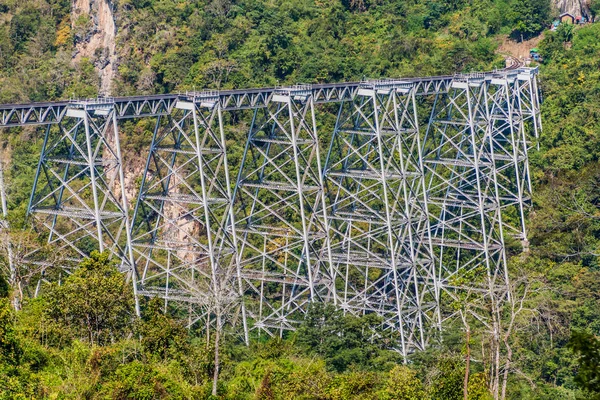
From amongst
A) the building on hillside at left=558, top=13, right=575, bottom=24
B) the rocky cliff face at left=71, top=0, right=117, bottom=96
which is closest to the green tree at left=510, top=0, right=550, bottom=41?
the building on hillside at left=558, top=13, right=575, bottom=24

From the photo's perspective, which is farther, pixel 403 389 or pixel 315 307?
pixel 315 307

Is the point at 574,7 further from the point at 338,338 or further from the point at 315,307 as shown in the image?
the point at 338,338

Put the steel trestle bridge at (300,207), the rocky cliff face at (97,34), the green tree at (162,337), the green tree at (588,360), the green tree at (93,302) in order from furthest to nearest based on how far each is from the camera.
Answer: the rocky cliff face at (97,34) → the steel trestle bridge at (300,207) → the green tree at (162,337) → the green tree at (93,302) → the green tree at (588,360)

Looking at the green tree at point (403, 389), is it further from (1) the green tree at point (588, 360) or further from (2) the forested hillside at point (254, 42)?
(2) the forested hillside at point (254, 42)

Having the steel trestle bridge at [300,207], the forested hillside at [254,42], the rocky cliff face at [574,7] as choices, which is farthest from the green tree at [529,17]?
the steel trestle bridge at [300,207]

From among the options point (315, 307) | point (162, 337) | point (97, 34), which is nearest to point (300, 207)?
point (315, 307)

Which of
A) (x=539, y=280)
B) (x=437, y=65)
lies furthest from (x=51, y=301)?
(x=437, y=65)
